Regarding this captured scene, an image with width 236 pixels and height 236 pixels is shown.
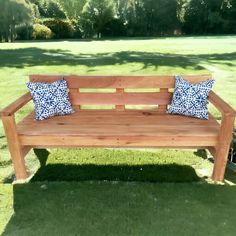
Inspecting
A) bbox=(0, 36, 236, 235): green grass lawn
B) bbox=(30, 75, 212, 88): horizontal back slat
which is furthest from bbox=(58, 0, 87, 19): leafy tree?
bbox=(0, 36, 236, 235): green grass lawn

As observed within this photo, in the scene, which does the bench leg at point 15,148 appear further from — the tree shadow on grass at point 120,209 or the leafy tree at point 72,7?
the leafy tree at point 72,7

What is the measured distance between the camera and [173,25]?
4781cm

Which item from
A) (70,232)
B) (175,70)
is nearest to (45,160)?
(70,232)

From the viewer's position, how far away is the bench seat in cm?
419

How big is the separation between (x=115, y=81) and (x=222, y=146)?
181 centimetres

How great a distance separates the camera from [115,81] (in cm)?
507

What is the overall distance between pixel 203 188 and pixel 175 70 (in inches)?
330

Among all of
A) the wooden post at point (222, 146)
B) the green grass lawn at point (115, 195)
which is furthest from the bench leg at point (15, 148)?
the wooden post at point (222, 146)

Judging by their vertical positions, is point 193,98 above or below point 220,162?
above

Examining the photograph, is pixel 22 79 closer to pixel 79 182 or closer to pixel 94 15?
pixel 79 182

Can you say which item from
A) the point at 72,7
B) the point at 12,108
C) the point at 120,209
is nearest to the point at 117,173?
the point at 120,209

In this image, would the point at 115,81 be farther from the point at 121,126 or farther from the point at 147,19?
the point at 147,19

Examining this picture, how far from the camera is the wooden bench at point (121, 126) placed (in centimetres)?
419

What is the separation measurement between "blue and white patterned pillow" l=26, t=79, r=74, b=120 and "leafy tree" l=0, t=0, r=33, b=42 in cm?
3087
